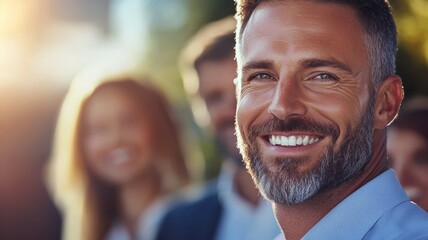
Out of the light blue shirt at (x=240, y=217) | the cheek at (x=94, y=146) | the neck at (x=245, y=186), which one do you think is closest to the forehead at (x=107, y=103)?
the cheek at (x=94, y=146)

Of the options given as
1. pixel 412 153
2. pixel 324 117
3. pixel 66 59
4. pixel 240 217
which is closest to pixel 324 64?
pixel 324 117

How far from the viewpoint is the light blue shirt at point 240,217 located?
16.4ft

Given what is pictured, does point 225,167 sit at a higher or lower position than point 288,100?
lower

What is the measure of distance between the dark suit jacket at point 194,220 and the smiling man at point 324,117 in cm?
252

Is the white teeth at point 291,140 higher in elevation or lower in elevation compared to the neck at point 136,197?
higher

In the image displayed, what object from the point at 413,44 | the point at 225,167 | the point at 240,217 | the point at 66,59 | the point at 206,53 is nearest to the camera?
the point at 240,217

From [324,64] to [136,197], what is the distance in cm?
372

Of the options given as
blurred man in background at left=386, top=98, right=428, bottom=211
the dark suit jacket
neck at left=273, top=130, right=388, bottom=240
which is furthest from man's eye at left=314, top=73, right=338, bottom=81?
the dark suit jacket

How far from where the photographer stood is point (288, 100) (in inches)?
110

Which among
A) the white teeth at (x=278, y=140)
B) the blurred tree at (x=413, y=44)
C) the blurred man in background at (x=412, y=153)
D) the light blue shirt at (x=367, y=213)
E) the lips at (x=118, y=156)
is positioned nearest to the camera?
the light blue shirt at (x=367, y=213)

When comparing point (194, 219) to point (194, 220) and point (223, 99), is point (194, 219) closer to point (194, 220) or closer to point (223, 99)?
point (194, 220)

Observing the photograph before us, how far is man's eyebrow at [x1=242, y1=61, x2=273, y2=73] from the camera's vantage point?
287 cm

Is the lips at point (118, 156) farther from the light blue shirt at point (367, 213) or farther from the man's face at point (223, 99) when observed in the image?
the light blue shirt at point (367, 213)

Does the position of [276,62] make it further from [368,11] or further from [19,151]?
[19,151]
